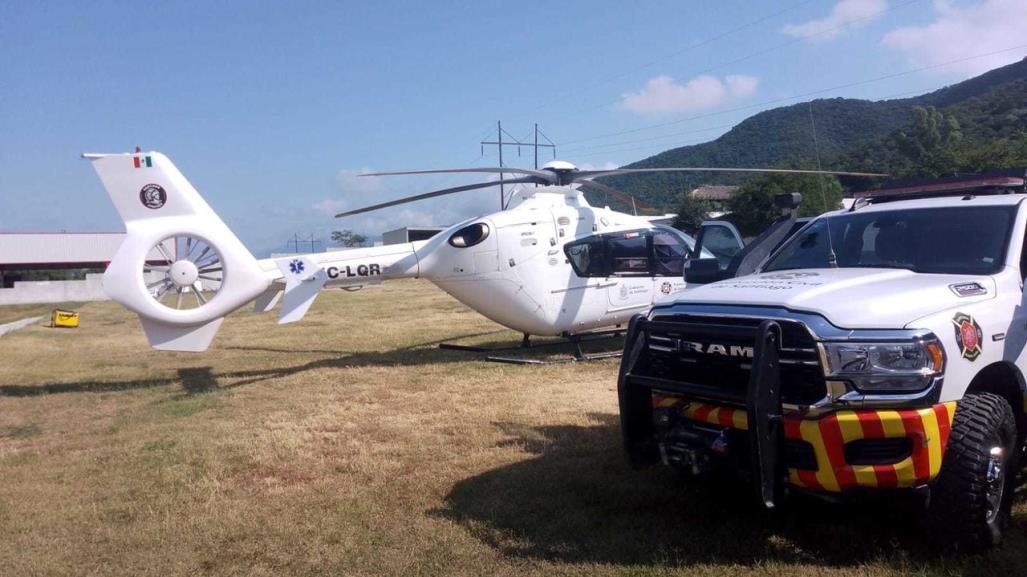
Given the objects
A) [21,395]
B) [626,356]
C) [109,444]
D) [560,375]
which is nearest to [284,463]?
[109,444]

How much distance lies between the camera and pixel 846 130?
20281mm

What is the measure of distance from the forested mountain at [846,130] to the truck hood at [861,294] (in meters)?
2.67

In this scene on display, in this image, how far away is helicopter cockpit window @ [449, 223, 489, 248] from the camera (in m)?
11.5

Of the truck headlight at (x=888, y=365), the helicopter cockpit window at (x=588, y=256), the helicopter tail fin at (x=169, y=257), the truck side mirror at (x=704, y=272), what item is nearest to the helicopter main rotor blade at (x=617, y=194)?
the helicopter cockpit window at (x=588, y=256)

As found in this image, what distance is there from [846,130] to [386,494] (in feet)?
61.1

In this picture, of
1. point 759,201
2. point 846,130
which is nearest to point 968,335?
point 846,130

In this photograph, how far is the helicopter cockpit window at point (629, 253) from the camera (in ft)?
39.1

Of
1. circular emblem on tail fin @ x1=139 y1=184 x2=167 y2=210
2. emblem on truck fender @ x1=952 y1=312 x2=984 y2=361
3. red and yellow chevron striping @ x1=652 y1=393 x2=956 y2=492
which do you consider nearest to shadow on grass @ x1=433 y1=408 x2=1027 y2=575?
red and yellow chevron striping @ x1=652 y1=393 x2=956 y2=492

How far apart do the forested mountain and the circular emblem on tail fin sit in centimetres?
793

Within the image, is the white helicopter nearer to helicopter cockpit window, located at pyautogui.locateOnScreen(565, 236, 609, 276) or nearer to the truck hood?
helicopter cockpit window, located at pyautogui.locateOnScreen(565, 236, 609, 276)

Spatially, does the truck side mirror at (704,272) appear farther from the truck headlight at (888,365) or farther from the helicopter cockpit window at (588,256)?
the helicopter cockpit window at (588,256)

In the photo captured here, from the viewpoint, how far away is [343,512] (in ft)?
17.1

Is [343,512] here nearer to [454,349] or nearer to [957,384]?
[957,384]

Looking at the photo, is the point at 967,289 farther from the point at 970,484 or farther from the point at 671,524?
the point at 671,524
